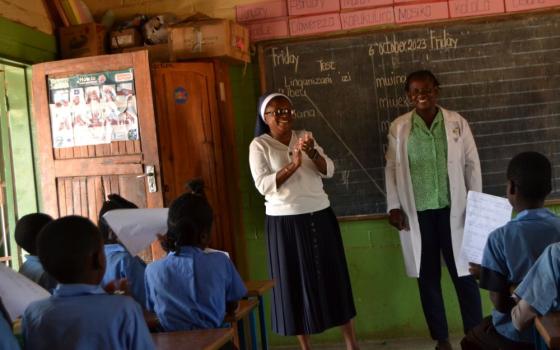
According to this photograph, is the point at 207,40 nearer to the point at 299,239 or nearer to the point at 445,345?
the point at 299,239

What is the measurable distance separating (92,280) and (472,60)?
325 centimetres

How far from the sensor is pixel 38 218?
2.83m

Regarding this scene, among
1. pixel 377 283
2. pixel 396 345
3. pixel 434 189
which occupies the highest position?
pixel 434 189

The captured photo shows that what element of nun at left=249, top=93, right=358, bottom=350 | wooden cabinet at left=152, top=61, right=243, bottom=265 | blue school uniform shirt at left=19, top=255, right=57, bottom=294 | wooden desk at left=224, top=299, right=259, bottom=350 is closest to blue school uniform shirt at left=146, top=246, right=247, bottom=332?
wooden desk at left=224, top=299, right=259, bottom=350

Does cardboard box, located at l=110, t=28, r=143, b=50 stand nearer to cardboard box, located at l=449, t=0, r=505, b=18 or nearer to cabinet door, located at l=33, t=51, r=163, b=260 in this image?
cabinet door, located at l=33, t=51, r=163, b=260

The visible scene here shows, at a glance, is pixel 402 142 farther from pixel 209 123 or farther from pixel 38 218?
pixel 38 218

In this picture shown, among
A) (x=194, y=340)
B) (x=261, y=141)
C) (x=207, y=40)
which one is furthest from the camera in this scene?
(x=207, y=40)

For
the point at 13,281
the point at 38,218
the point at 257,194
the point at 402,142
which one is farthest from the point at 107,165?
the point at 13,281

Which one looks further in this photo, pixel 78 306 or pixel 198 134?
pixel 198 134

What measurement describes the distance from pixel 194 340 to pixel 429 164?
2.23 meters

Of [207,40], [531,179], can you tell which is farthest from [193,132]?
[531,179]

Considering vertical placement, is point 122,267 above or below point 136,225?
below

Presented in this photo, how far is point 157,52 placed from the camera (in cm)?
446

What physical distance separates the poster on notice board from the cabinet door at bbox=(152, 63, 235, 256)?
0.65ft
